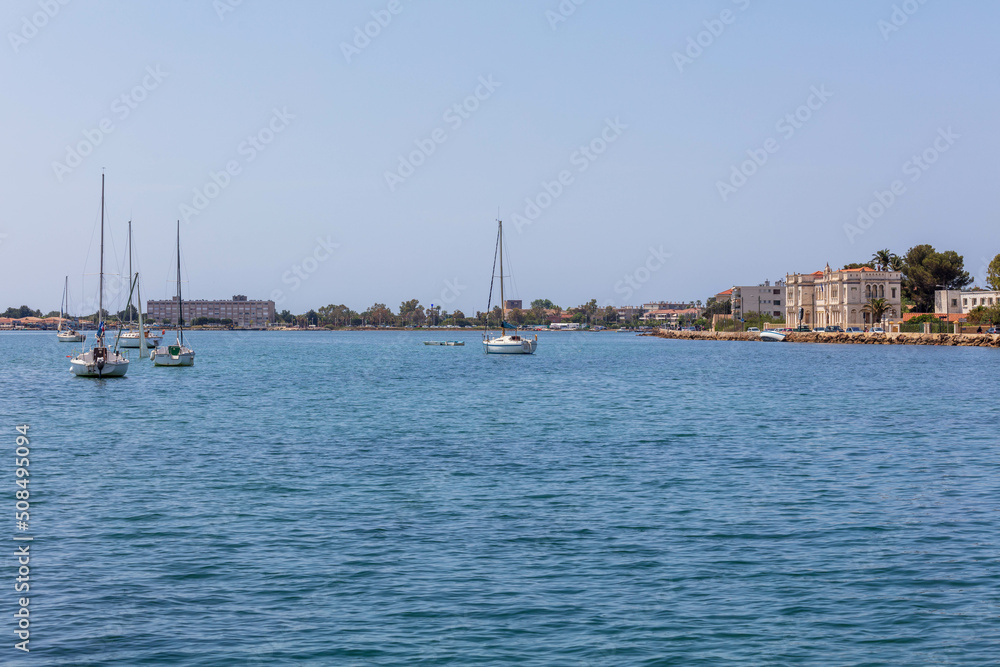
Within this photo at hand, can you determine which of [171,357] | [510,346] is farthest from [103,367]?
[510,346]

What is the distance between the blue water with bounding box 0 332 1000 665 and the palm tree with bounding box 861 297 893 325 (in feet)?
480

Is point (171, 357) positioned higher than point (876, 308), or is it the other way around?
point (876, 308)

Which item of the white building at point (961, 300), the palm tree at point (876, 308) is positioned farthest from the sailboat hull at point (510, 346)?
the white building at point (961, 300)

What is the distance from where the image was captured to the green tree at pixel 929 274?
7160 inches

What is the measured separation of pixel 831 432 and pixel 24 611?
96.8ft

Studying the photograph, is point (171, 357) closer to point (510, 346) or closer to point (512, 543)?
point (510, 346)

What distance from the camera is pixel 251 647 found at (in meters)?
11.6

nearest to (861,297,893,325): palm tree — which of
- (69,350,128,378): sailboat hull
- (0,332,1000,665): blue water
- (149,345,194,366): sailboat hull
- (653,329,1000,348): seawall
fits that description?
(653,329,1000,348): seawall

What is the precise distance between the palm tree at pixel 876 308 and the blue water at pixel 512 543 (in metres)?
146

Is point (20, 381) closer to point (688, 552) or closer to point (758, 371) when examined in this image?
point (758, 371)

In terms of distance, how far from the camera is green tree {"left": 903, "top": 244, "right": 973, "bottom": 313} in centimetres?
18188

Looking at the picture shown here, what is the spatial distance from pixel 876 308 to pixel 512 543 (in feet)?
571

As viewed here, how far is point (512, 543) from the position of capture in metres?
16.9

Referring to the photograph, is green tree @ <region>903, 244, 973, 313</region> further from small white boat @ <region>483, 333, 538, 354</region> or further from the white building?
small white boat @ <region>483, 333, 538, 354</region>
